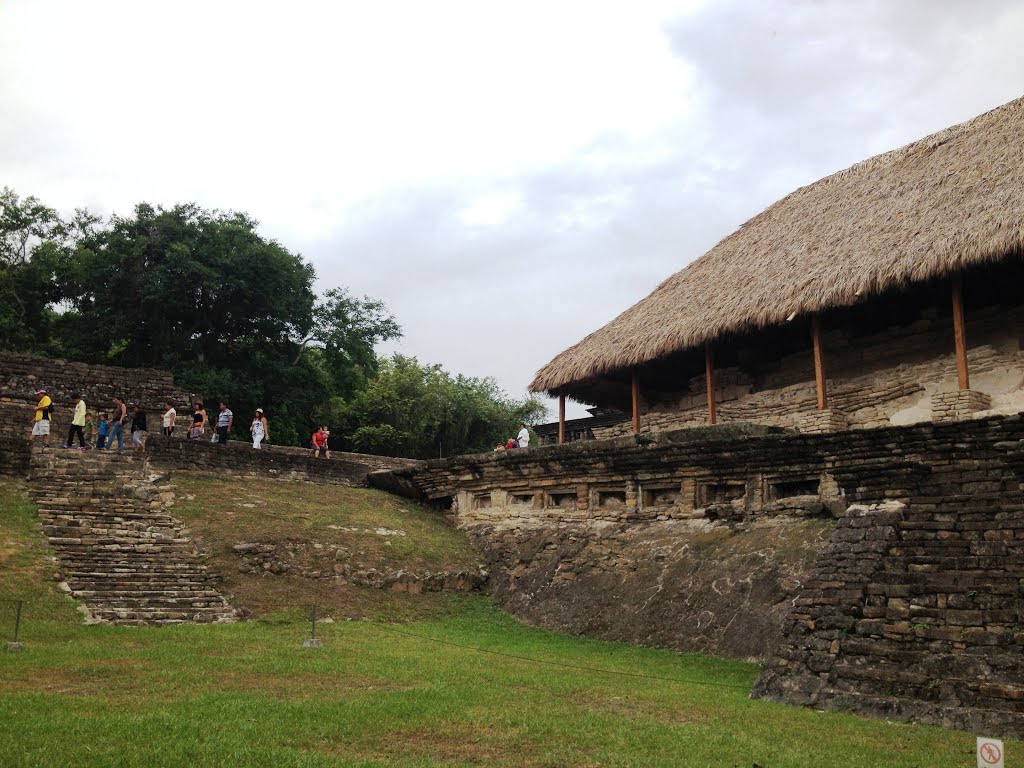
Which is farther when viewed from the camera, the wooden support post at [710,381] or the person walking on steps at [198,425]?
the person walking on steps at [198,425]

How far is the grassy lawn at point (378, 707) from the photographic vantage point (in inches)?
206

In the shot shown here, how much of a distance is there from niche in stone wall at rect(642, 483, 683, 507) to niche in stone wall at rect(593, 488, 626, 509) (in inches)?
14.3

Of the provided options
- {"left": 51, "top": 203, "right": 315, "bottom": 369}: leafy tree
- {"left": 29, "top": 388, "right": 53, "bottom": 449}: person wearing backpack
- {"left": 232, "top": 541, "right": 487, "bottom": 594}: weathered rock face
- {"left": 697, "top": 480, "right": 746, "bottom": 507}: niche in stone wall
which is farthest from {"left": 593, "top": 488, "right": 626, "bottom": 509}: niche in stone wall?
{"left": 51, "top": 203, "right": 315, "bottom": 369}: leafy tree

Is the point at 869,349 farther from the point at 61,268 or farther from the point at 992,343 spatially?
the point at 61,268

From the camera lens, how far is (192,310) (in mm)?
25500

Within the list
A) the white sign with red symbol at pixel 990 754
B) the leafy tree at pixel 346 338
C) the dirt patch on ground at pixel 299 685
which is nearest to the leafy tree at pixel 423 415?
the leafy tree at pixel 346 338

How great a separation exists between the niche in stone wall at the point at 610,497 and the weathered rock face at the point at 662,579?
0.34 m

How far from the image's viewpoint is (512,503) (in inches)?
549

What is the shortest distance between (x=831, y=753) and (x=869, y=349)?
9209 millimetres

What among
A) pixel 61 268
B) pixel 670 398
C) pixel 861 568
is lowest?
pixel 861 568

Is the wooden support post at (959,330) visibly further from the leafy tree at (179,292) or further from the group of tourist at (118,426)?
the leafy tree at (179,292)

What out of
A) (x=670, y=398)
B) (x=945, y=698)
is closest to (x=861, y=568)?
(x=945, y=698)

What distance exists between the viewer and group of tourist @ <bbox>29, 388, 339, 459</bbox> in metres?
15.7

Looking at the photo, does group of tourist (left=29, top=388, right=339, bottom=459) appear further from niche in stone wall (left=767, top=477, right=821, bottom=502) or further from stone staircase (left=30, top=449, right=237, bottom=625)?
niche in stone wall (left=767, top=477, right=821, bottom=502)
